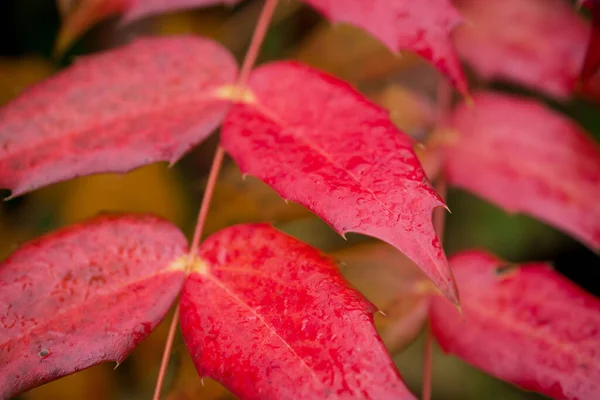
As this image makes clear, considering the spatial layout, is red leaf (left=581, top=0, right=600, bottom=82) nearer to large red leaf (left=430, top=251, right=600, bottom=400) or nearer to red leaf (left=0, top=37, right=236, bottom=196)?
large red leaf (left=430, top=251, right=600, bottom=400)

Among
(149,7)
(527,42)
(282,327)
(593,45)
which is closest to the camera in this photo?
(282,327)

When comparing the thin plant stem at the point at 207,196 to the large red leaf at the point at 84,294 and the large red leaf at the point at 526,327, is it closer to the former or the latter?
the large red leaf at the point at 84,294

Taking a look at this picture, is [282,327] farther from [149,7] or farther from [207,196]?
[149,7]

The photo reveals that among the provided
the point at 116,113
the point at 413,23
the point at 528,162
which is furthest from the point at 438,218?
the point at 116,113

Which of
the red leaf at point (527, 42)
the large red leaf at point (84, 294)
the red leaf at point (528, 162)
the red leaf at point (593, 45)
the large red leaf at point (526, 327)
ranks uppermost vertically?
the red leaf at point (593, 45)

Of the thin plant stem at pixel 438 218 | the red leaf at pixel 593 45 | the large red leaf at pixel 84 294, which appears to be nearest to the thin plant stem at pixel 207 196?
the large red leaf at pixel 84 294

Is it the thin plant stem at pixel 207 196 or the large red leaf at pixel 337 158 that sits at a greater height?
the large red leaf at pixel 337 158

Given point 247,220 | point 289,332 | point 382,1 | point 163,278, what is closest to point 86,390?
point 247,220
